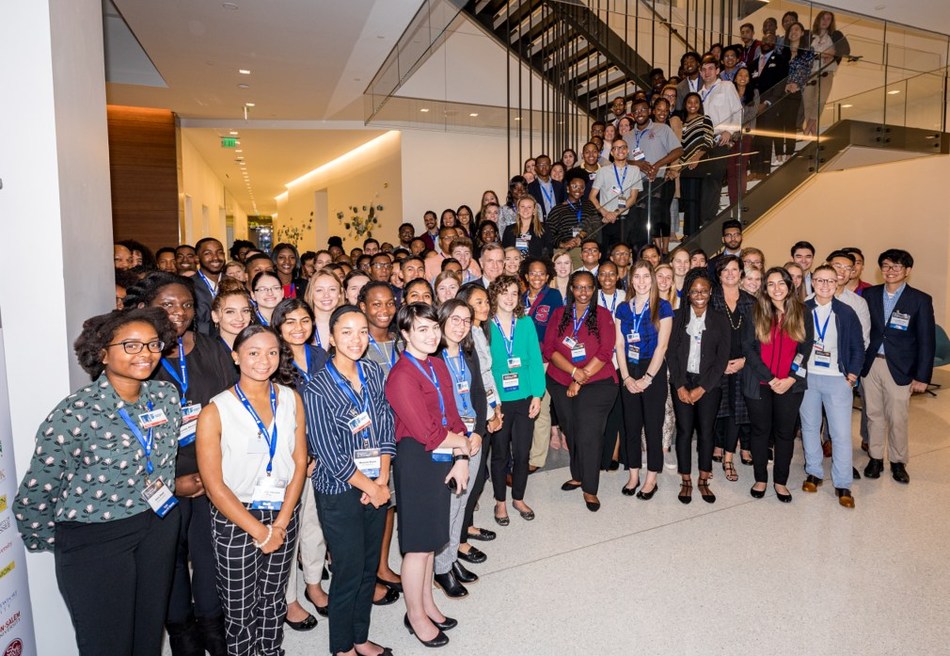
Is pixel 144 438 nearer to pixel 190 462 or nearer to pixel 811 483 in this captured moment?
pixel 190 462

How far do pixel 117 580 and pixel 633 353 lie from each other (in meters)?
3.51

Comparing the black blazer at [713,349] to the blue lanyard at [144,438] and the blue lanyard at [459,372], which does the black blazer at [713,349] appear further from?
the blue lanyard at [144,438]

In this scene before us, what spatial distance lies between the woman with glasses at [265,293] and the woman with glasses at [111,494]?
4.38ft

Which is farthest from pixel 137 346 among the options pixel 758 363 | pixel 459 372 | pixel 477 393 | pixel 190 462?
pixel 758 363

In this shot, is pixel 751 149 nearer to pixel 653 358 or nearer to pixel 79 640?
pixel 653 358

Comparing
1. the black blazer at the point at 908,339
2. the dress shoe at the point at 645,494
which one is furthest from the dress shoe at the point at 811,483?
the dress shoe at the point at 645,494

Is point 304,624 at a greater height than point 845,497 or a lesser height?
lesser

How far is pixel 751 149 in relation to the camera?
23.3 ft

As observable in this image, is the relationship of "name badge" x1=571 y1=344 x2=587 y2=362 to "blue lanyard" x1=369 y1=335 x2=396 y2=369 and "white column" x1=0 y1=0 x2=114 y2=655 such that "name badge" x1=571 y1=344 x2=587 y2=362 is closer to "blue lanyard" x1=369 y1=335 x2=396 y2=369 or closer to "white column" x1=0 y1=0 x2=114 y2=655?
"blue lanyard" x1=369 y1=335 x2=396 y2=369

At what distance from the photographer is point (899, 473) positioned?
478 centimetres

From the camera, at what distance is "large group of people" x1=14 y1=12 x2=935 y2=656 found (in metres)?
2.04

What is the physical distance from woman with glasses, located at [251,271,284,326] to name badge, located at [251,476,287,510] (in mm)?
1459

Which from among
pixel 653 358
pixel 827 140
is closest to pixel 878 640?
pixel 653 358

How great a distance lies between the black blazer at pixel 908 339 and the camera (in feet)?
15.4
